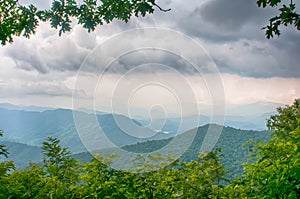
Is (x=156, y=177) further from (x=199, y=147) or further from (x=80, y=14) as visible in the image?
(x=80, y=14)

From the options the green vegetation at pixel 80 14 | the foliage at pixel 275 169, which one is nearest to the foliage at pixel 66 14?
the green vegetation at pixel 80 14

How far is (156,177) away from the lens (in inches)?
139

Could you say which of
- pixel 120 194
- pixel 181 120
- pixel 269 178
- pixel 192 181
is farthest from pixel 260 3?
pixel 120 194

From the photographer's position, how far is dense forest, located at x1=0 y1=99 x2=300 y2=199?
10.1 ft

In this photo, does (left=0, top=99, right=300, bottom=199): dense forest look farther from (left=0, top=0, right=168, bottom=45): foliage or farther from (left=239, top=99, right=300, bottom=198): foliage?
(left=0, top=0, right=168, bottom=45): foliage

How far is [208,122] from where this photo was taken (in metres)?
3.71

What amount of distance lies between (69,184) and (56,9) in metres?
2.53

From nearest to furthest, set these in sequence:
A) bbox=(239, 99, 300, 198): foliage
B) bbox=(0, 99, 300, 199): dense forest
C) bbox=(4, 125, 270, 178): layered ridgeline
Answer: bbox=(239, 99, 300, 198): foliage → bbox=(0, 99, 300, 199): dense forest → bbox=(4, 125, 270, 178): layered ridgeline

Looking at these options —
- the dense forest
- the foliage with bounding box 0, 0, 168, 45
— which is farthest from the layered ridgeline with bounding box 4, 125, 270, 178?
the foliage with bounding box 0, 0, 168, 45

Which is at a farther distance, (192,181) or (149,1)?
(149,1)

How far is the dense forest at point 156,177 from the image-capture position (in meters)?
3.06

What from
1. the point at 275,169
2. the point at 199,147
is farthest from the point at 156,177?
the point at 275,169

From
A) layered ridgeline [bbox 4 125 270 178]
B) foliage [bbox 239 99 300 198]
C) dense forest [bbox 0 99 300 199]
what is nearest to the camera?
foliage [bbox 239 99 300 198]

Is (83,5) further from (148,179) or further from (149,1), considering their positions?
(148,179)
